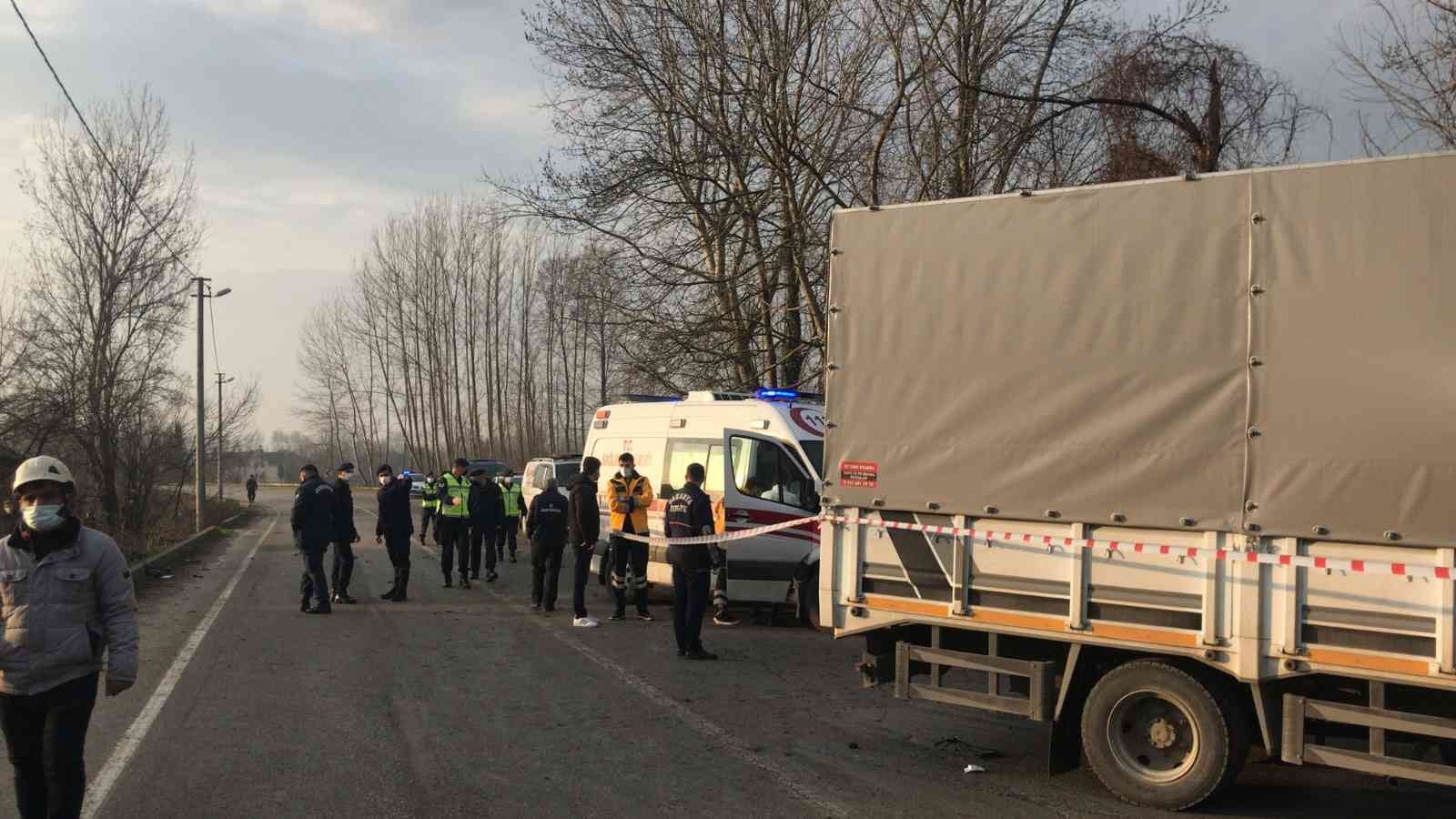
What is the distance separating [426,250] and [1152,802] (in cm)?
6059

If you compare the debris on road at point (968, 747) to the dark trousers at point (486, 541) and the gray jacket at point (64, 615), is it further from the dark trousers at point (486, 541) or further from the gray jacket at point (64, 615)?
the dark trousers at point (486, 541)

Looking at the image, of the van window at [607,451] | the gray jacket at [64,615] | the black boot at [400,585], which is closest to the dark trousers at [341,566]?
the black boot at [400,585]

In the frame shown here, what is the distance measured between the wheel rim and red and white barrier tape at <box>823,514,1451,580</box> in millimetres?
786

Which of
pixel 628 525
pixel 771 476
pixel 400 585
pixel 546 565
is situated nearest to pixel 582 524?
pixel 628 525

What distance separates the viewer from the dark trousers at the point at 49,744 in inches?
182

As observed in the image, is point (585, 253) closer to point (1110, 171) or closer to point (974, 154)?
point (974, 154)

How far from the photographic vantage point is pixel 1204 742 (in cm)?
589

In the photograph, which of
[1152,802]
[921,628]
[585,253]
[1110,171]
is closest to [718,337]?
[585,253]

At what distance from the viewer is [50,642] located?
464cm

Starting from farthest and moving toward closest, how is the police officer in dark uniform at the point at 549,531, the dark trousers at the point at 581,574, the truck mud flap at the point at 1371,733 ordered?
the police officer in dark uniform at the point at 549,531
the dark trousers at the point at 581,574
the truck mud flap at the point at 1371,733

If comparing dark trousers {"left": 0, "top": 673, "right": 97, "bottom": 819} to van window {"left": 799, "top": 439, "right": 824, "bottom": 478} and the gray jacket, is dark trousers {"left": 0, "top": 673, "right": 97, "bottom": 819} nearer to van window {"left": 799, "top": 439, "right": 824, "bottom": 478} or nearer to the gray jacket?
the gray jacket

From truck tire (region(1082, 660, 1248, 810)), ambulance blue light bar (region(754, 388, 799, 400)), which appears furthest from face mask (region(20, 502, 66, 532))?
ambulance blue light bar (region(754, 388, 799, 400))

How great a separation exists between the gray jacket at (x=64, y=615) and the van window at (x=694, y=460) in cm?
871

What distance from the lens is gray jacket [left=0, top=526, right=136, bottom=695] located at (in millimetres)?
4621
